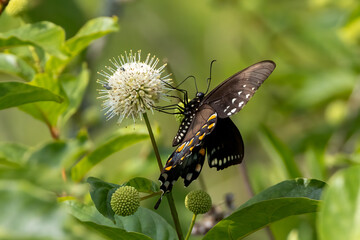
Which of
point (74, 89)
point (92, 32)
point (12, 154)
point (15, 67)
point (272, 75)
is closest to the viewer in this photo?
point (92, 32)

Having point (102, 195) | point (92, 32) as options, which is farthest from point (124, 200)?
point (92, 32)

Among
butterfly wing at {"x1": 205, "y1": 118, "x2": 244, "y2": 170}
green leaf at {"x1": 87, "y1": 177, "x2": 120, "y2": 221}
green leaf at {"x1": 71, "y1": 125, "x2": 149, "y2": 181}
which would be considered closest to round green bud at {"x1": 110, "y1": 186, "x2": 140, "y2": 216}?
green leaf at {"x1": 87, "y1": 177, "x2": 120, "y2": 221}

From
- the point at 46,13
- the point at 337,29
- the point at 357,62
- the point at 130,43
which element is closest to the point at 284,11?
the point at 337,29

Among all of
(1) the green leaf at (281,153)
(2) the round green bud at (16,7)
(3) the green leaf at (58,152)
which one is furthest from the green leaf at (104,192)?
(2) the round green bud at (16,7)

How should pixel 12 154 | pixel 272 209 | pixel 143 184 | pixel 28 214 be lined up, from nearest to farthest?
1. pixel 28 214
2. pixel 272 209
3. pixel 143 184
4. pixel 12 154

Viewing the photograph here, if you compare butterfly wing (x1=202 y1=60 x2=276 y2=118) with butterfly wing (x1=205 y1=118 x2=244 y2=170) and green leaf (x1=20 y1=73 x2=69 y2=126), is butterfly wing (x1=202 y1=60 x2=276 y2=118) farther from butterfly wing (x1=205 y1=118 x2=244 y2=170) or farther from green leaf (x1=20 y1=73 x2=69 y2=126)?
green leaf (x1=20 y1=73 x2=69 y2=126)

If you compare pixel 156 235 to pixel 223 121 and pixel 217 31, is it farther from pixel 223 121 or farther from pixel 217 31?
pixel 217 31

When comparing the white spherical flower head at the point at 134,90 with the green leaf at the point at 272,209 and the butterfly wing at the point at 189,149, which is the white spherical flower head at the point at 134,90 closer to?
the butterfly wing at the point at 189,149

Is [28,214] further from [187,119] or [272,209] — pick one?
[187,119]
